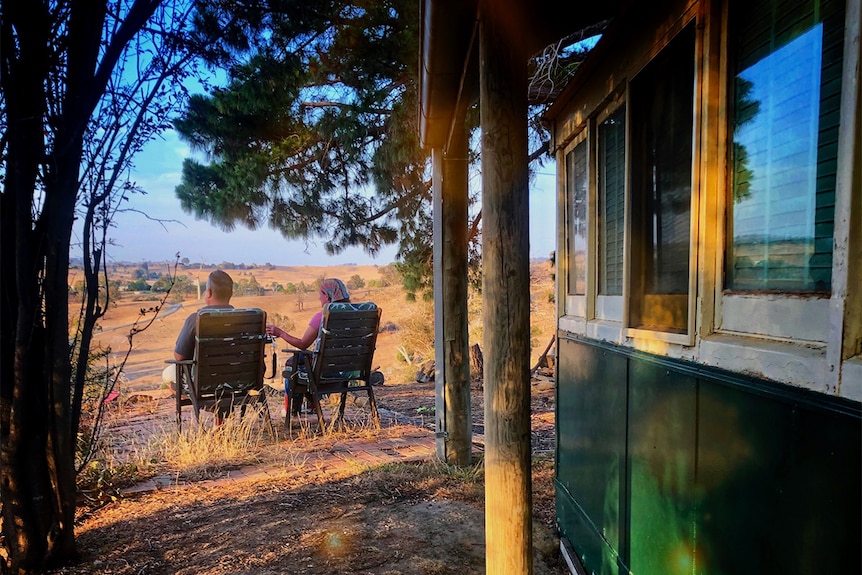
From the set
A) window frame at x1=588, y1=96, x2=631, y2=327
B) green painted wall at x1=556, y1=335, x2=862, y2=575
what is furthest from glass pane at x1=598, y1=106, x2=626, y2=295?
green painted wall at x1=556, y1=335, x2=862, y2=575

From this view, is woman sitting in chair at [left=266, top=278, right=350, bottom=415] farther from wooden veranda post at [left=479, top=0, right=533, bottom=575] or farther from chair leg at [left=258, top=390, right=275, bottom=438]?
wooden veranda post at [left=479, top=0, right=533, bottom=575]

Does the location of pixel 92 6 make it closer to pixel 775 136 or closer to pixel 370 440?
pixel 775 136

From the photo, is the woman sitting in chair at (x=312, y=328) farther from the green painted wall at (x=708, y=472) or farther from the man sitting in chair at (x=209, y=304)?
the green painted wall at (x=708, y=472)

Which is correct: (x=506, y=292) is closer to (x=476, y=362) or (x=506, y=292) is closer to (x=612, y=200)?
(x=612, y=200)

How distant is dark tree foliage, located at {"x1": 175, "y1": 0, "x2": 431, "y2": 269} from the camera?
501cm

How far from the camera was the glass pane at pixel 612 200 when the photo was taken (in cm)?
201

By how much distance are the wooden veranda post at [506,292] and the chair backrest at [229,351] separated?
11.1 feet

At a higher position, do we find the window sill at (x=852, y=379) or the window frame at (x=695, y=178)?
the window frame at (x=695, y=178)

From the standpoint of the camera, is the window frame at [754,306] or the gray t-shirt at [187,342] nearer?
the window frame at [754,306]

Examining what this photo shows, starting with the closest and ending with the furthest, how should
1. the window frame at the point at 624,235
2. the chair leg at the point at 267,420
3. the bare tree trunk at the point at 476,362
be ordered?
the window frame at the point at 624,235 < the chair leg at the point at 267,420 < the bare tree trunk at the point at 476,362

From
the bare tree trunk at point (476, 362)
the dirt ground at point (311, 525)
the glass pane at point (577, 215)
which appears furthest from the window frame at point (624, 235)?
the bare tree trunk at point (476, 362)

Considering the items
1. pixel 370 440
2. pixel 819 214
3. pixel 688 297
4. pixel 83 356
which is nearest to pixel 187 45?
pixel 83 356

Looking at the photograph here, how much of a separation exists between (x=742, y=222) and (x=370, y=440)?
3912mm

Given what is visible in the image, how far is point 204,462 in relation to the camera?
152 inches
